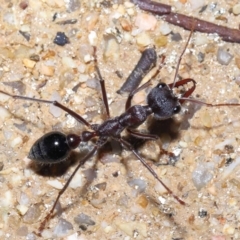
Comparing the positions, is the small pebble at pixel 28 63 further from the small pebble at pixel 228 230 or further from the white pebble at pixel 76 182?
the small pebble at pixel 228 230

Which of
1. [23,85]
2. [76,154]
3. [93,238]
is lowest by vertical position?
[93,238]

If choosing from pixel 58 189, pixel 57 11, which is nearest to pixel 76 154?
pixel 58 189

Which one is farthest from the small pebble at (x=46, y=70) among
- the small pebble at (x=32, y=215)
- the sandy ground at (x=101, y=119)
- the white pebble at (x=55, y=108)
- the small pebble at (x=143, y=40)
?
the small pebble at (x=32, y=215)

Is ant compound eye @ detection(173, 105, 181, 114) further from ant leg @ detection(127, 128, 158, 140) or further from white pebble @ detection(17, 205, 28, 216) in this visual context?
white pebble @ detection(17, 205, 28, 216)

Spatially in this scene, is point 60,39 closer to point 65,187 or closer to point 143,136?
point 143,136

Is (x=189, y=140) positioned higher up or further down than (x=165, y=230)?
higher up

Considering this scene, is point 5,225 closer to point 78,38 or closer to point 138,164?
point 138,164
